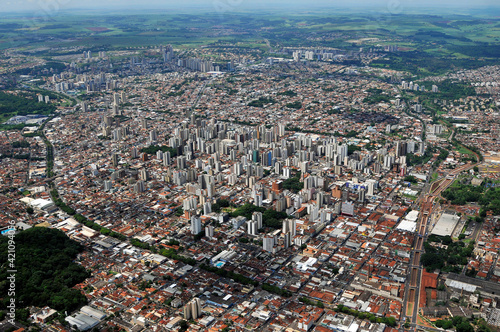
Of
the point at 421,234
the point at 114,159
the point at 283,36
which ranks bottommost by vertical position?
the point at 421,234

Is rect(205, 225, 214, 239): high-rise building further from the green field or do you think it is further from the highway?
the green field

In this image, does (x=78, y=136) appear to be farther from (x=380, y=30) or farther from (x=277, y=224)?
(x=380, y=30)

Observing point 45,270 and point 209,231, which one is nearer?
point 45,270

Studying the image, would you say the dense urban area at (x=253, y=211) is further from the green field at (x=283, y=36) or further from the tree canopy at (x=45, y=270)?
the green field at (x=283, y=36)

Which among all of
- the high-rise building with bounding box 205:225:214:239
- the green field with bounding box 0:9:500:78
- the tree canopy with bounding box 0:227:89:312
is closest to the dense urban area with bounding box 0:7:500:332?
the tree canopy with bounding box 0:227:89:312

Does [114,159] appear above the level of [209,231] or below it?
above

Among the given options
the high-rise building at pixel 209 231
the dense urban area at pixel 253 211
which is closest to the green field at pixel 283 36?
the dense urban area at pixel 253 211

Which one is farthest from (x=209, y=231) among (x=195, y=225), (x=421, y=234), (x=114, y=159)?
(x=114, y=159)

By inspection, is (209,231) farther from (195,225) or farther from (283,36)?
(283,36)

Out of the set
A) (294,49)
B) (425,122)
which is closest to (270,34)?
(294,49)
